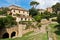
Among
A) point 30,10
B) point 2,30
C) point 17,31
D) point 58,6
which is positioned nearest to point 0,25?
point 2,30

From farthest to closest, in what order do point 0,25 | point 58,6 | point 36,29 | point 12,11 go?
1. point 58,6
2. point 12,11
3. point 0,25
4. point 36,29

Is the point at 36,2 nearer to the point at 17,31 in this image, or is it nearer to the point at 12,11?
the point at 12,11

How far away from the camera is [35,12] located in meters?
87.7

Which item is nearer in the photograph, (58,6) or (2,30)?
(2,30)

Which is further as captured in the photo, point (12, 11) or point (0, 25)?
point (12, 11)

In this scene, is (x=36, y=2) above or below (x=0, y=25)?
above

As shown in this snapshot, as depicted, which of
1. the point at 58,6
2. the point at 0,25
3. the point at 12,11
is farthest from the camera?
the point at 58,6

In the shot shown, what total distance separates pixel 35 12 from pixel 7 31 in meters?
30.4

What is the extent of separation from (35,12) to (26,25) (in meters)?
28.3

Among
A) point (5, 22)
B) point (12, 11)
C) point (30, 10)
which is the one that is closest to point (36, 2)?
point (30, 10)

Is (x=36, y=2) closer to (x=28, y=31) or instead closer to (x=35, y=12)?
(x=35, y=12)

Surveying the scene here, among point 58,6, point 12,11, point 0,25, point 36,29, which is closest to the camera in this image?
point 36,29

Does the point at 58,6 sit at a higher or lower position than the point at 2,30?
higher

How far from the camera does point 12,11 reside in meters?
84.8
